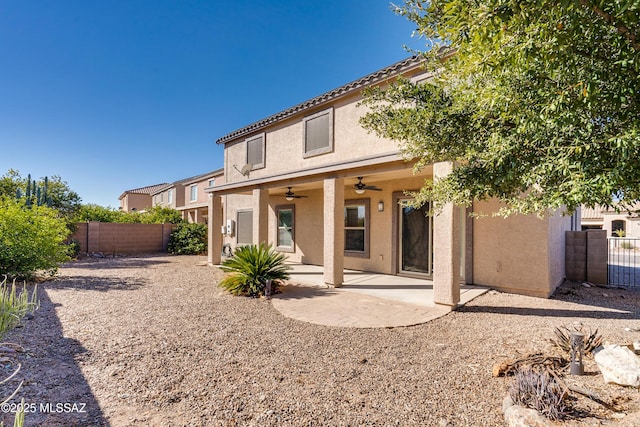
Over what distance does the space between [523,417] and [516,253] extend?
22.4 ft

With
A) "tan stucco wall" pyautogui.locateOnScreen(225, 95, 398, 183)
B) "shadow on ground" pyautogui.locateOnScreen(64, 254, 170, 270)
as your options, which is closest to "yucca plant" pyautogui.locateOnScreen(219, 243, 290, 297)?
"tan stucco wall" pyautogui.locateOnScreen(225, 95, 398, 183)

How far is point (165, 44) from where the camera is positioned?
12.6m

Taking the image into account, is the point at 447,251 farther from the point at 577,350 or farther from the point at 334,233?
the point at 334,233

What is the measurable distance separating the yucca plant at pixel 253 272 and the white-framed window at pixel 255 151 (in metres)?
6.38

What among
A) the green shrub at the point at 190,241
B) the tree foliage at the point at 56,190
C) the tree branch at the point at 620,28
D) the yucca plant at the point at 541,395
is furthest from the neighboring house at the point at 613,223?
the tree foliage at the point at 56,190

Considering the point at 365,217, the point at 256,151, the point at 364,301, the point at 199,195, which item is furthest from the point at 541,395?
the point at 199,195

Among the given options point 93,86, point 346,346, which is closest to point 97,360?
point 346,346

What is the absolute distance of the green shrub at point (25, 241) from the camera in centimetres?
927

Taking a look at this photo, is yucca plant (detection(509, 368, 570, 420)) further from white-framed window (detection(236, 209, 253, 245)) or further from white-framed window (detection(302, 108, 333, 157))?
white-framed window (detection(236, 209, 253, 245))

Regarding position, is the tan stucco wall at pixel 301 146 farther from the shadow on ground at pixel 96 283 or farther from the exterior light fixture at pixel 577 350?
the shadow on ground at pixel 96 283

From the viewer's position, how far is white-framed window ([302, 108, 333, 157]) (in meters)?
11.4

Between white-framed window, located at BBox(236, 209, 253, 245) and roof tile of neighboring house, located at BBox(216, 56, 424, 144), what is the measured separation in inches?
166

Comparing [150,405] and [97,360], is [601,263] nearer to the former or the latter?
[150,405]

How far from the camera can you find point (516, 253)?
8.51 metres
